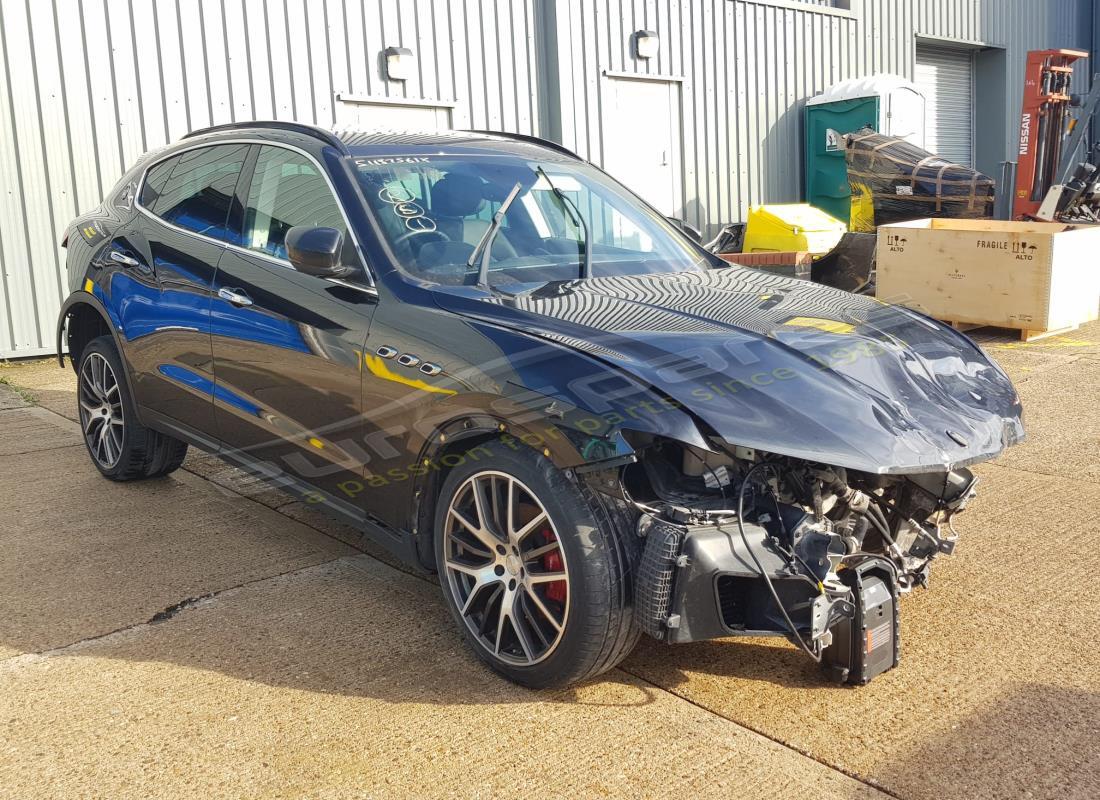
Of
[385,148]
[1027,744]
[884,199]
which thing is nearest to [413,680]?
[1027,744]

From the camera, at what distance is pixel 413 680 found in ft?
10.6

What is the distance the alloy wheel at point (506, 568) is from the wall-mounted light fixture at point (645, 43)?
11.2m

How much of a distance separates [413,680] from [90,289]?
3.07 metres

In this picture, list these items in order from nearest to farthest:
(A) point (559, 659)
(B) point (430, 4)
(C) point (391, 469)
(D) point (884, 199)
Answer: (A) point (559, 659), (C) point (391, 469), (B) point (430, 4), (D) point (884, 199)

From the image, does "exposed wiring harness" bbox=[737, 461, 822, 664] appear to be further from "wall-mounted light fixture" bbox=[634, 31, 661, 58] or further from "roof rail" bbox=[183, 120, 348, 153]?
"wall-mounted light fixture" bbox=[634, 31, 661, 58]

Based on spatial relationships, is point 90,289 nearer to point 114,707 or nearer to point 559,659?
point 114,707

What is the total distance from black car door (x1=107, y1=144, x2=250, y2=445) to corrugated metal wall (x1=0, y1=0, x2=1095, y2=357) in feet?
15.5

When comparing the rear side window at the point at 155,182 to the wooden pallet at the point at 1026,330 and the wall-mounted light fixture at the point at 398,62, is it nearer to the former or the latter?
the wall-mounted light fixture at the point at 398,62

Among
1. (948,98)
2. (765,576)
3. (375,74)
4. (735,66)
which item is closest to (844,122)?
(735,66)

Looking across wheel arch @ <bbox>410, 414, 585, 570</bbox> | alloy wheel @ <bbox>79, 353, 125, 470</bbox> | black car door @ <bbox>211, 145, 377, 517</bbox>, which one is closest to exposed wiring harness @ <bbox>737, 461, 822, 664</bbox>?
wheel arch @ <bbox>410, 414, 585, 570</bbox>

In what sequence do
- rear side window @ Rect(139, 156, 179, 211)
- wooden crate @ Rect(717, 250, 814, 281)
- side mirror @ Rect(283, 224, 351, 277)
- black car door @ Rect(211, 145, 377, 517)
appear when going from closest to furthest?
side mirror @ Rect(283, 224, 351, 277), black car door @ Rect(211, 145, 377, 517), rear side window @ Rect(139, 156, 179, 211), wooden crate @ Rect(717, 250, 814, 281)

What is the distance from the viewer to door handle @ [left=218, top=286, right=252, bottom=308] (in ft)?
13.3

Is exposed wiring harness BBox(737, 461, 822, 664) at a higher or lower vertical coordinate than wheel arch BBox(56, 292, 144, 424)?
lower

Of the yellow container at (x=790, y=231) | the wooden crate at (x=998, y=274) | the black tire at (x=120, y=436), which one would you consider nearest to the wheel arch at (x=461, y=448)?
the black tire at (x=120, y=436)
